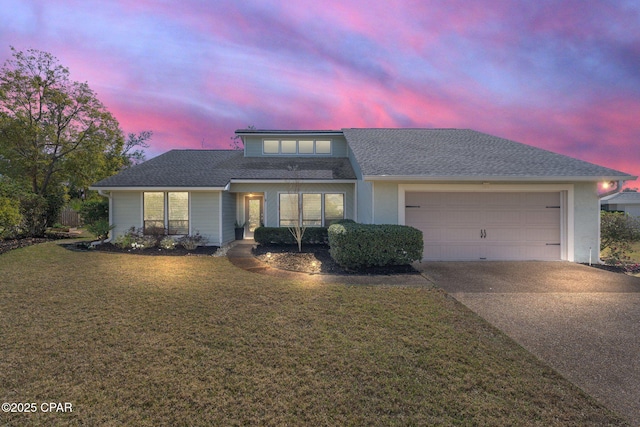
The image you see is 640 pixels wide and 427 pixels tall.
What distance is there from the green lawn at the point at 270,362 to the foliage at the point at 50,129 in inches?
535

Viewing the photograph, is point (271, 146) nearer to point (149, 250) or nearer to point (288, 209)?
point (288, 209)

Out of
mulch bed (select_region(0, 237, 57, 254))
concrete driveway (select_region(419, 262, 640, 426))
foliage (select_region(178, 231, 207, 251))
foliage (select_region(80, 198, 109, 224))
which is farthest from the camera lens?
foliage (select_region(80, 198, 109, 224))

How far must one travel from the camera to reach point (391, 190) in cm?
877

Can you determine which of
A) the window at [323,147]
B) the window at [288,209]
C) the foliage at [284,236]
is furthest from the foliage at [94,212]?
the window at [323,147]

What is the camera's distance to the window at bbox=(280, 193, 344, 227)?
42.4 ft

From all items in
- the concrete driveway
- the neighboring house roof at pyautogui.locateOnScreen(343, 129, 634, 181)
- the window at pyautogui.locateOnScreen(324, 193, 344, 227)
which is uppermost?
the neighboring house roof at pyautogui.locateOnScreen(343, 129, 634, 181)

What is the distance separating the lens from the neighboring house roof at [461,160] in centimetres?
834

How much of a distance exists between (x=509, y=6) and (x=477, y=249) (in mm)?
7972

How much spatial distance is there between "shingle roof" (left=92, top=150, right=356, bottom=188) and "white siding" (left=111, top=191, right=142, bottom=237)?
61 cm

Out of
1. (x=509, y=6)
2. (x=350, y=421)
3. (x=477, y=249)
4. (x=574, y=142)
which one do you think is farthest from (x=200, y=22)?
(x=574, y=142)

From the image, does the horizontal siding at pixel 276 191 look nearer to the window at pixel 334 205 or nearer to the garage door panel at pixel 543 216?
the window at pixel 334 205

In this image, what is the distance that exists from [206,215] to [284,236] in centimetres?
362

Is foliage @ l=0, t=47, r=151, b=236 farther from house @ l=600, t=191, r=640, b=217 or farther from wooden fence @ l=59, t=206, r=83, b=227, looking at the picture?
house @ l=600, t=191, r=640, b=217

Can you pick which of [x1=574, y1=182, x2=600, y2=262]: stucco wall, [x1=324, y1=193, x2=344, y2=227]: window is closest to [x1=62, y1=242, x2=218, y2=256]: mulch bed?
[x1=324, y1=193, x2=344, y2=227]: window
